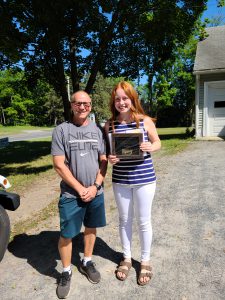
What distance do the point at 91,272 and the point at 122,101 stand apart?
6.39ft

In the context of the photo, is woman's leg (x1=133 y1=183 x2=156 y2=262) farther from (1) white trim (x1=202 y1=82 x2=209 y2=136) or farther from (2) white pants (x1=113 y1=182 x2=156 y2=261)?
(1) white trim (x1=202 y1=82 x2=209 y2=136)

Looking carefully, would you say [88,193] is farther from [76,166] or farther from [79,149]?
[79,149]

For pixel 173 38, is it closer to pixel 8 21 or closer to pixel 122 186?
pixel 8 21

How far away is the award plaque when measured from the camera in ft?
10.1

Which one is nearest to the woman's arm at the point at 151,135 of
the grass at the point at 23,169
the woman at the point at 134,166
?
the woman at the point at 134,166

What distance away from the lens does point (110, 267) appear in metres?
3.75

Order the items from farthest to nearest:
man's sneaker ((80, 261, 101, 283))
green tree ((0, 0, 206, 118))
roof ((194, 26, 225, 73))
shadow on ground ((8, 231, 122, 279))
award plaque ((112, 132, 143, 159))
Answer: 1. roof ((194, 26, 225, 73))
2. green tree ((0, 0, 206, 118))
3. shadow on ground ((8, 231, 122, 279))
4. man's sneaker ((80, 261, 101, 283))
5. award plaque ((112, 132, 143, 159))

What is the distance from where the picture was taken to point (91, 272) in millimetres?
3498

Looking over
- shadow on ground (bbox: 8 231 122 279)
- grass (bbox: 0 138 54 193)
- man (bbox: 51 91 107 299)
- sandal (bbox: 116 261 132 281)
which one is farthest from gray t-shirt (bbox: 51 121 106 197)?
grass (bbox: 0 138 54 193)

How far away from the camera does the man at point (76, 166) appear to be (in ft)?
10.3

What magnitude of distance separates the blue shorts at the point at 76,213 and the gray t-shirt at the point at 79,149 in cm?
10

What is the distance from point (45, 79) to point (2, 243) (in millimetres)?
13069

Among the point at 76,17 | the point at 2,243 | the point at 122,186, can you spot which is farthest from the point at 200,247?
the point at 76,17

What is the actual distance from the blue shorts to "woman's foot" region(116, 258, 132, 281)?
0.60 meters
